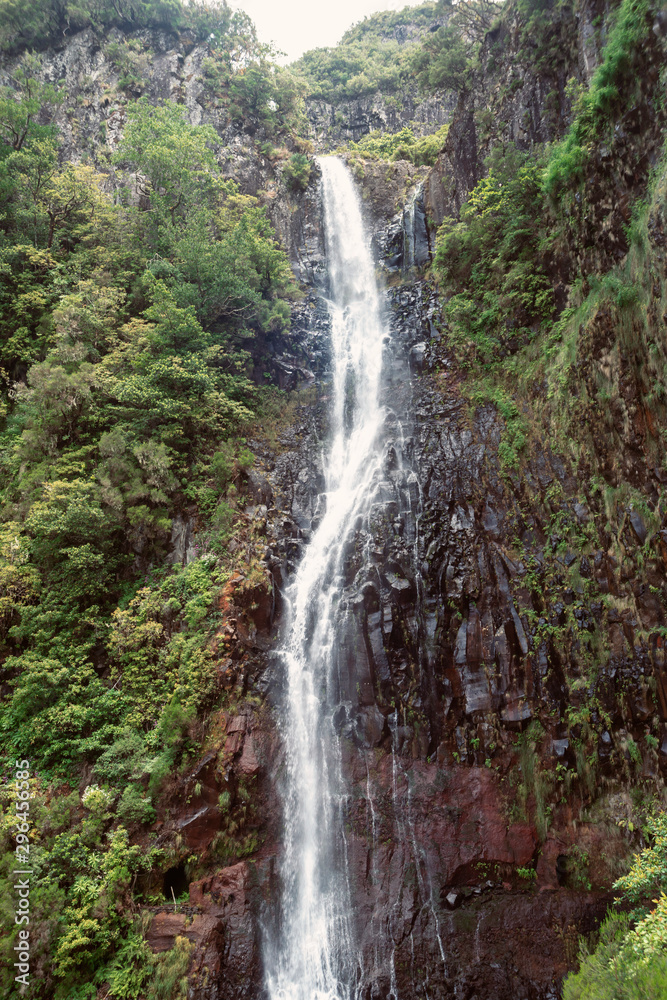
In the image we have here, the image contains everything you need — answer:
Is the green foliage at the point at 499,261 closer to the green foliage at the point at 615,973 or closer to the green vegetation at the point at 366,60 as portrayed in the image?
the green foliage at the point at 615,973

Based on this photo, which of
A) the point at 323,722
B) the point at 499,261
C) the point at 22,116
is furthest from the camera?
the point at 22,116

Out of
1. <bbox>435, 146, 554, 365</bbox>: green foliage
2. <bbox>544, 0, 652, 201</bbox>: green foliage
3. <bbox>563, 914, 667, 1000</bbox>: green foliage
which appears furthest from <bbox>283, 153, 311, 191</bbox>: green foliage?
<bbox>563, 914, 667, 1000</bbox>: green foliage

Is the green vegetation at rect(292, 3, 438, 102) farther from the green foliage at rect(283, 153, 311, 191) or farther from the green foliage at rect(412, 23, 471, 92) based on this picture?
the green foliage at rect(412, 23, 471, 92)

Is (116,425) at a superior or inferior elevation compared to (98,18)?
inferior

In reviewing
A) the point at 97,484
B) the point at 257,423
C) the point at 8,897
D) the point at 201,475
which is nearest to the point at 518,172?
the point at 257,423

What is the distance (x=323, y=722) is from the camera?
9328 mm

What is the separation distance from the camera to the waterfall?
7359 millimetres

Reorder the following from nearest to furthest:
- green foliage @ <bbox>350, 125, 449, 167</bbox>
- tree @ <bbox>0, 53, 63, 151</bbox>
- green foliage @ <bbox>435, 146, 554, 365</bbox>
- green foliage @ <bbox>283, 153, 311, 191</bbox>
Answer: green foliage @ <bbox>435, 146, 554, 365</bbox> < tree @ <bbox>0, 53, 63, 151</bbox> < green foliage @ <bbox>350, 125, 449, 167</bbox> < green foliage @ <bbox>283, 153, 311, 191</bbox>

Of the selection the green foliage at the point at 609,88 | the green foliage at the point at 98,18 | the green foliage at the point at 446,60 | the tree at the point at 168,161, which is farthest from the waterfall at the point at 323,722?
the green foliage at the point at 98,18

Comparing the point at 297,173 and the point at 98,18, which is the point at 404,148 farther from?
the point at 98,18

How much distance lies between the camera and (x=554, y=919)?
7.00 m

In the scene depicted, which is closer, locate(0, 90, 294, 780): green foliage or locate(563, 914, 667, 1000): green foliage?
locate(563, 914, 667, 1000): green foliage

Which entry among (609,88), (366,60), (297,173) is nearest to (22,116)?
(297,173)

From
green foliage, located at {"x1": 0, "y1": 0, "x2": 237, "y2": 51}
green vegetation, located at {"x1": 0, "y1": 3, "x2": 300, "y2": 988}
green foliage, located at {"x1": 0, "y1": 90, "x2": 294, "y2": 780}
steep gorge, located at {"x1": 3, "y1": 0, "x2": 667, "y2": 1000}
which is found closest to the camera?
steep gorge, located at {"x1": 3, "y1": 0, "x2": 667, "y2": 1000}
